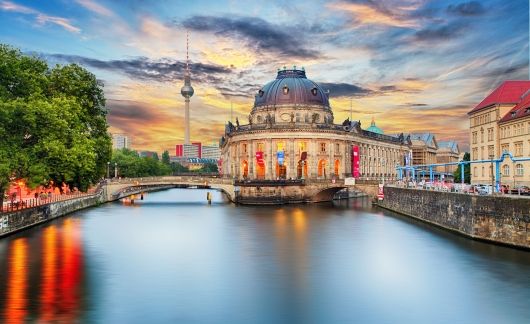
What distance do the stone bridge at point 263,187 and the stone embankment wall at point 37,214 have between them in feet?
63.7

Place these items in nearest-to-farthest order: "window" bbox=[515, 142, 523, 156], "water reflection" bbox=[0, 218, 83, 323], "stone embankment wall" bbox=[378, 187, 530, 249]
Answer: "water reflection" bbox=[0, 218, 83, 323]
"stone embankment wall" bbox=[378, 187, 530, 249]
"window" bbox=[515, 142, 523, 156]

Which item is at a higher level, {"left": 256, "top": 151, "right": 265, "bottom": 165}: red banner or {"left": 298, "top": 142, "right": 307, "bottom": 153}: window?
{"left": 298, "top": 142, "right": 307, "bottom": 153}: window

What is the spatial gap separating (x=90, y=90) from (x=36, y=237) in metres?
21.1

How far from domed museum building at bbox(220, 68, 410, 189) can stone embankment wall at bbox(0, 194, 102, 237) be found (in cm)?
4279

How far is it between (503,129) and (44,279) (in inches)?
2684

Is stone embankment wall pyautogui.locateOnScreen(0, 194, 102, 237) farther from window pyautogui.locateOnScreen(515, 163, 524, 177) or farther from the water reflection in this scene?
window pyautogui.locateOnScreen(515, 163, 524, 177)

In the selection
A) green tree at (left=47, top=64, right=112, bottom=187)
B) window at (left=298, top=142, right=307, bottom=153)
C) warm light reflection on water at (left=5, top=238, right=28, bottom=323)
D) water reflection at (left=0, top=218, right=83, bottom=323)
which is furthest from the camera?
window at (left=298, top=142, right=307, bottom=153)

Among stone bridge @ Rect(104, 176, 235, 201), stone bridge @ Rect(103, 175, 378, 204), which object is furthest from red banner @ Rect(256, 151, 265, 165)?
stone bridge @ Rect(103, 175, 378, 204)

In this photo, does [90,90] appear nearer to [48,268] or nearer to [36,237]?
[36,237]

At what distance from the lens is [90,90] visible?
Answer: 67.6 m

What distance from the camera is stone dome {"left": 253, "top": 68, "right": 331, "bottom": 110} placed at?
457ft

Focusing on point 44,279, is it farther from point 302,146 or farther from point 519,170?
point 302,146

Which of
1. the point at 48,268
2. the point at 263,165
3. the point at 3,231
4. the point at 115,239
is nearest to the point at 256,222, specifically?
the point at 115,239

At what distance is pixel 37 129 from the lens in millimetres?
51719
